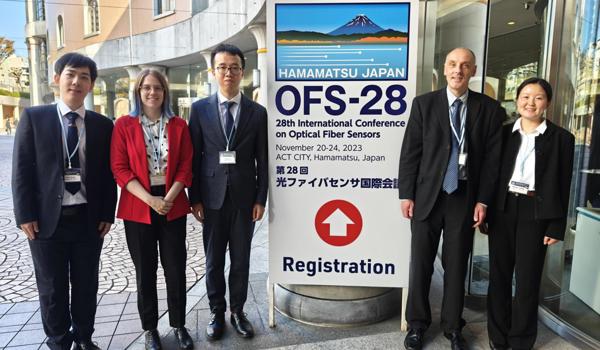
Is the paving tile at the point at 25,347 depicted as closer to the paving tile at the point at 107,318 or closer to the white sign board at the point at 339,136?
the paving tile at the point at 107,318

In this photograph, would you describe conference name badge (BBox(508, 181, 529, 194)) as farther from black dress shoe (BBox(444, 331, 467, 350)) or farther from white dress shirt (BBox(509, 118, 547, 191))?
black dress shoe (BBox(444, 331, 467, 350))

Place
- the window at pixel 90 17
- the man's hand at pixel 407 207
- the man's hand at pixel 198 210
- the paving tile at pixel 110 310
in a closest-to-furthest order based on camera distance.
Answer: the man's hand at pixel 407 207 < the man's hand at pixel 198 210 < the paving tile at pixel 110 310 < the window at pixel 90 17

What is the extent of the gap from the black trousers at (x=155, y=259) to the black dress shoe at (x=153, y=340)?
44 mm

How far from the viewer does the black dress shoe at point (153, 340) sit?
8.51 feet

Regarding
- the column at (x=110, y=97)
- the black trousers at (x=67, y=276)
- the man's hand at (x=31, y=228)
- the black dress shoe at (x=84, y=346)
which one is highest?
the column at (x=110, y=97)

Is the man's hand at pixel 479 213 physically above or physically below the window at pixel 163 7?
below

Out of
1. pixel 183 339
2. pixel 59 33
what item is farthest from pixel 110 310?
pixel 59 33

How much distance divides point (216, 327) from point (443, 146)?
1900mm

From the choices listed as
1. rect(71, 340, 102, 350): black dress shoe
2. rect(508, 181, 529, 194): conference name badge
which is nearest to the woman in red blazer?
rect(71, 340, 102, 350): black dress shoe

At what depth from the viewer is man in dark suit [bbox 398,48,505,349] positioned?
2.44 m

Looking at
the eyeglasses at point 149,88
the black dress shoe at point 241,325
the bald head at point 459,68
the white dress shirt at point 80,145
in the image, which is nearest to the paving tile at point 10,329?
the white dress shirt at point 80,145

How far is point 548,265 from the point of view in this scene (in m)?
3.18

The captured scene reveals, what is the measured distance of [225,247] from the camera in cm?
275

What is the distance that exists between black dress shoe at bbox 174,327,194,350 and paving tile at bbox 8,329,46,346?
99 cm
